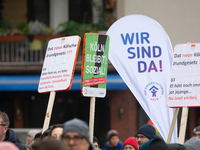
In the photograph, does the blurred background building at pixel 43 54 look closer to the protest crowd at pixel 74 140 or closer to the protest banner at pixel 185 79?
the protest banner at pixel 185 79

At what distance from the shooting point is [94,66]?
16.0 feet

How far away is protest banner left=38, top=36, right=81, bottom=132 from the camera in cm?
497

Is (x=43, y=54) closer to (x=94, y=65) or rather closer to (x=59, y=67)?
(x=59, y=67)

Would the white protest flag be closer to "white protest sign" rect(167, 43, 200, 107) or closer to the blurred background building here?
"white protest sign" rect(167, 43, 200, 107)

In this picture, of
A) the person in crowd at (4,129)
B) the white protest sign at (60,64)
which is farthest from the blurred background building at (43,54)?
the person in crowd at (4,129)

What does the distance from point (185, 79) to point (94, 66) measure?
1120 millimetres

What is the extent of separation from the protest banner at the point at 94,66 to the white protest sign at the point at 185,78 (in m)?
0.85

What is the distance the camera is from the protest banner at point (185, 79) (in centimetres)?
510

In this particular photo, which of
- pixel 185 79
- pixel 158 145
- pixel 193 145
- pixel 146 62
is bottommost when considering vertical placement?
pixel 193 145

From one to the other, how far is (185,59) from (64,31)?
8.44m

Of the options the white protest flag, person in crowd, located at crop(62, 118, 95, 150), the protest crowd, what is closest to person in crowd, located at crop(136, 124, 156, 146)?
the protest crowd

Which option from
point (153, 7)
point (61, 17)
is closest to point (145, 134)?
point (153, 7)

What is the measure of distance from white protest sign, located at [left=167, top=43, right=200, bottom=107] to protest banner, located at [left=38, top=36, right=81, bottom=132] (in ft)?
3.90

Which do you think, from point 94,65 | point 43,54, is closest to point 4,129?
point 94,65
